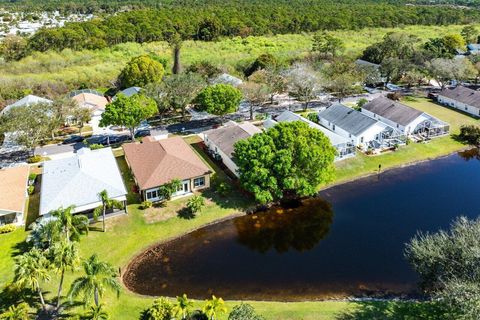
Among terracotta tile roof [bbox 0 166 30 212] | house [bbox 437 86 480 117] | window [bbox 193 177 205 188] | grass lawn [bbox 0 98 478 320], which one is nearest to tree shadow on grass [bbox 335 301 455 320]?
grass lawn [bbox 0 98 478 320]

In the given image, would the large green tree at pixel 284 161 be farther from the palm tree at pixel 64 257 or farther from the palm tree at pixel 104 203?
the palm tree at pixel 64 257

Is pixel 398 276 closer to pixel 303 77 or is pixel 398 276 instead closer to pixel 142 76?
pixel 303 77

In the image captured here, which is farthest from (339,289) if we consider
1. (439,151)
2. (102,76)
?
(102,76)

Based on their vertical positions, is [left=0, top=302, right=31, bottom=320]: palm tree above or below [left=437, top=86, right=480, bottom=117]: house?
below

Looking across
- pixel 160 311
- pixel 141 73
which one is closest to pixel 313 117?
pixel 141 73

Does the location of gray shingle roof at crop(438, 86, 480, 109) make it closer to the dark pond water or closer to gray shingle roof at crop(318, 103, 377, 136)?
gray shingle roof at crop(318, 103, 377, 136)

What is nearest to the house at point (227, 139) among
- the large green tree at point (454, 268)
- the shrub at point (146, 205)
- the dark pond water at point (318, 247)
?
the dark pond water at point (318, 247)

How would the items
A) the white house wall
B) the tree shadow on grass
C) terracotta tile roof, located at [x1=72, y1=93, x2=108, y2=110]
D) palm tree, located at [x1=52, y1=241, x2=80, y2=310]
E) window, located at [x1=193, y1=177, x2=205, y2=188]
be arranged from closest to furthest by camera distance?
palm tree, located at [x1=52, y1=241, x2=80, y2=310] < the tree shadow on grass < window, located at [x1=193, y1=177, x2=205, y2=188] < the white house wall < terracotta tile roof, located at [x1=72, y1=93, x2=108, y2=110]
